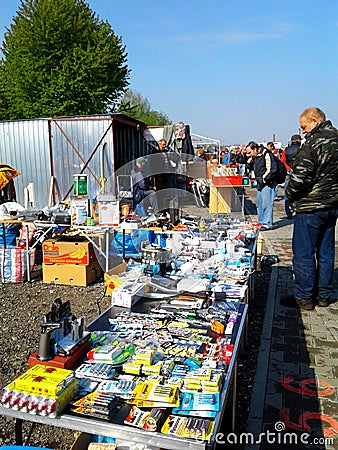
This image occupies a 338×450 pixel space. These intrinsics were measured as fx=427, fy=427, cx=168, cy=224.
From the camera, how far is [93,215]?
18.4ft

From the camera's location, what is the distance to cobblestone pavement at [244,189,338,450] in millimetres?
2391

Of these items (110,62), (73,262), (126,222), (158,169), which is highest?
(110,62)

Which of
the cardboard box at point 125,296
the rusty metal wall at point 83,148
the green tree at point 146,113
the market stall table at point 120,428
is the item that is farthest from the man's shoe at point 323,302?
the green tree at point 146,113

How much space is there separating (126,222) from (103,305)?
1181mm

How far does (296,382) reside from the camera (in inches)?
116

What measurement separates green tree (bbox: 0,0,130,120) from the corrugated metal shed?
859 cm

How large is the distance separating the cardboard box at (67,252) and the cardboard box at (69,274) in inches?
2.2

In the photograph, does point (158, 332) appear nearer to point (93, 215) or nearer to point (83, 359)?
point (83, 359)

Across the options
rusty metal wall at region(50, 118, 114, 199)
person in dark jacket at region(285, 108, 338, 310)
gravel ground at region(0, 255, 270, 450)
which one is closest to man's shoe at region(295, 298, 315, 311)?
person in dark jacket at region(285, 108, 338, 310)

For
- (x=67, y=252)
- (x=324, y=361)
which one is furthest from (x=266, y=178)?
(x=324, y=361)

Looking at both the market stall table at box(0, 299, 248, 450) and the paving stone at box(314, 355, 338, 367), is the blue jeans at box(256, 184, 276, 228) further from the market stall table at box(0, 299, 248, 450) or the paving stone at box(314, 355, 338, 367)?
the market stall table at box(0, 299, 248, 450)

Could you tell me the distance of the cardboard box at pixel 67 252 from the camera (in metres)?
5.26

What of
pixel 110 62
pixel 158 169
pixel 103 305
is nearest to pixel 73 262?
pixel 103 305

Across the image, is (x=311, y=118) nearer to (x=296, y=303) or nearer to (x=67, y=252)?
(x=296, y=303)
